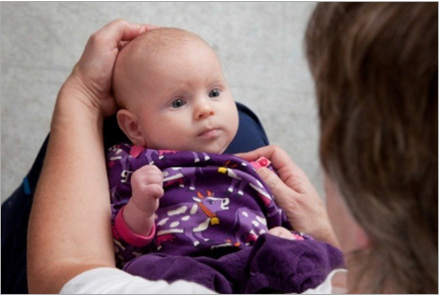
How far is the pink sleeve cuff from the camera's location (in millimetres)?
1277

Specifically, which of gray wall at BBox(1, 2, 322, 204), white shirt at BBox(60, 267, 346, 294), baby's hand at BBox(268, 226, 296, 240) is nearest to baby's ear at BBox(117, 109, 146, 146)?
baby's hand at BBox(268, 226, 296, 240)

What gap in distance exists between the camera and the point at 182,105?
1.38 m

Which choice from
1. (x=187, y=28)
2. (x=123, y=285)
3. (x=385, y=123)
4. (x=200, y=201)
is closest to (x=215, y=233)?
(x=200, y=201)

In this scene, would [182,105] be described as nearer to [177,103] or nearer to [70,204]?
[177,103]

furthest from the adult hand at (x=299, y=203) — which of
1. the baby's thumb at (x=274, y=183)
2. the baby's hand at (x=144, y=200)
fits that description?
the baby's hand at (x=144, y=200)

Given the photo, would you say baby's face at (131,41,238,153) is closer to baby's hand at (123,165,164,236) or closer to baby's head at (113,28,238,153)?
baby's head at (113,28,238,153)

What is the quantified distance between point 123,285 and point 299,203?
0.52 m

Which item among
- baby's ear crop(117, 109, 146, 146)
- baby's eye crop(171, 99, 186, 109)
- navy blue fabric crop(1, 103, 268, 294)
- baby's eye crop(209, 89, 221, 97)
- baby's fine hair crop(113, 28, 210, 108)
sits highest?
baby's fine hair crop(113, 28, 210, 108)

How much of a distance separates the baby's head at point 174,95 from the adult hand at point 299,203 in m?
0.11

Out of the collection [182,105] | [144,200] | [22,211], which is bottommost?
[22,211]

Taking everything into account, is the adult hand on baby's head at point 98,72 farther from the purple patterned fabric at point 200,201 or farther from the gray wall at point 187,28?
the gray wall at point 187,28

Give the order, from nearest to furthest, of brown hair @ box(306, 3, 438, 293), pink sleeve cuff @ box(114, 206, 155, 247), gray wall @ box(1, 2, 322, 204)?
brown hair @ box(306, 3, 438, 293), pink sleeve cuff @ box(114, 206, 155, 247), gray wall @ box(1, 2, 322, 204)

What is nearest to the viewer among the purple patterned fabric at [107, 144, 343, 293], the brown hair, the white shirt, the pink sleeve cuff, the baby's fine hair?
the brown hair

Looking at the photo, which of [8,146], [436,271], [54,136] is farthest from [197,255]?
[8,146]
